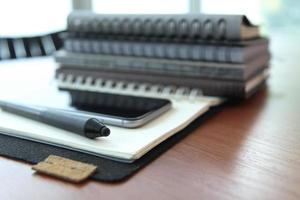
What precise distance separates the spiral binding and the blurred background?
0.88 meters

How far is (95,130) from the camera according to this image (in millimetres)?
420

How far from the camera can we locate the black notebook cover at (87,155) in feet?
1.20

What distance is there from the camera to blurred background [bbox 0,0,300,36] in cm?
158

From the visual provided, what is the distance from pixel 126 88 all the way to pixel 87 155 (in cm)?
29

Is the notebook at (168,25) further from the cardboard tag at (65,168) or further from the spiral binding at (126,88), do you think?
the cardboard tag at (65,168)

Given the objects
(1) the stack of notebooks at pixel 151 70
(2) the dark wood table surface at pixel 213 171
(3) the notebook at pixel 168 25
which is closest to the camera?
(2) the dark wood table surface at pixel 213 171

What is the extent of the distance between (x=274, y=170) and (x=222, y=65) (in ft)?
0.91

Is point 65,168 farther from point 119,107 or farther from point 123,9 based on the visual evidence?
point 123,9

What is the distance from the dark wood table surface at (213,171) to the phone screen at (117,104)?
2.9 inches

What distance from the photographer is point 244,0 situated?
1.87m

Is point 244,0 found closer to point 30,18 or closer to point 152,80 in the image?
point 30,18

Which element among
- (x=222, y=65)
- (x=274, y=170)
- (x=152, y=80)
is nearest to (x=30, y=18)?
(x=152, y=80)

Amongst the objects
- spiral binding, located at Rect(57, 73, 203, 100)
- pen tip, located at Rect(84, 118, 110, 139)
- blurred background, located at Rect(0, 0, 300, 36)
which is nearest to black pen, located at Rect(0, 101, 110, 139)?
pen tip, located at Rect(84, 118, 110, 139)

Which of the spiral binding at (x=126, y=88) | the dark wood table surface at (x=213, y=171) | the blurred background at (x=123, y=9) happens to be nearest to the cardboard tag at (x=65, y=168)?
the dark wood table surface at (x=213, y=171)
